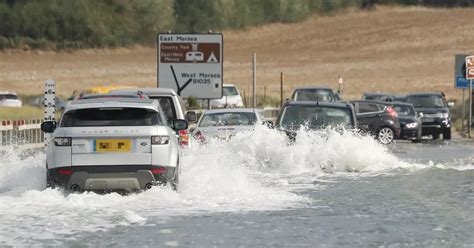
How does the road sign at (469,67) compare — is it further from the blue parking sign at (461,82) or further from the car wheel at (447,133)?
the blue parking sign at (461,82)

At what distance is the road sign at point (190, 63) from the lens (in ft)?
115

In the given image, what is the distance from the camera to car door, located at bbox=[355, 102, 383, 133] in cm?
3550

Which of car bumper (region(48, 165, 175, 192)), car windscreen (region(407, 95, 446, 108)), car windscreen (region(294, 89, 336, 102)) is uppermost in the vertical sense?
car windscreen (region(294, 89, 336, 102))

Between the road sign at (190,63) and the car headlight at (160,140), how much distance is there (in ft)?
59.2

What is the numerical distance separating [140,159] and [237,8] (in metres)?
85.2

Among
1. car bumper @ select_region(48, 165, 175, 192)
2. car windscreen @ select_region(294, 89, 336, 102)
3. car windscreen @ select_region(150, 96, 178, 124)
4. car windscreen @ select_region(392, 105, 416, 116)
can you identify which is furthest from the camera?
car windscreen @ select_region(294, 89, 336, 102)

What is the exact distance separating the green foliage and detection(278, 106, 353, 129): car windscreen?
2695 inches

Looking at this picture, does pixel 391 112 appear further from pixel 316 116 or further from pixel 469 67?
pixel 316 116

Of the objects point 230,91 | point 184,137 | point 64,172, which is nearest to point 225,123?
point 184,137

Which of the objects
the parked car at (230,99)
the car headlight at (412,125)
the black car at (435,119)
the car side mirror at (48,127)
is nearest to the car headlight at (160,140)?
the car side mirror at (48,127)

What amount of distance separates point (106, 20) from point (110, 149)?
259 ft

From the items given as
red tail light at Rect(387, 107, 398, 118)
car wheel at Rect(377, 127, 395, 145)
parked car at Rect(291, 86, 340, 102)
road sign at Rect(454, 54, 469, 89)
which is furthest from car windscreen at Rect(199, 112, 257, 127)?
road sign at Rect(454, 54, 469, 89)

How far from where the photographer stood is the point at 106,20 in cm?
9481

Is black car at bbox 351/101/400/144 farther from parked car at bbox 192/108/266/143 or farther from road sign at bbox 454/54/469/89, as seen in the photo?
road sign at bbox 454/54/469/89
